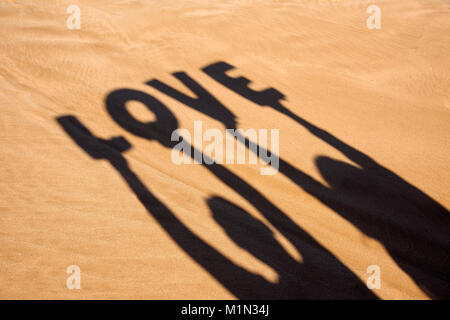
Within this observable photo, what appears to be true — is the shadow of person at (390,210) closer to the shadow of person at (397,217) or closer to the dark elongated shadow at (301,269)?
the shadow of person at (397,217)

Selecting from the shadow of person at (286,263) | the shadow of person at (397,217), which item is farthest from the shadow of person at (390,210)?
the shadow of person at (286,263)

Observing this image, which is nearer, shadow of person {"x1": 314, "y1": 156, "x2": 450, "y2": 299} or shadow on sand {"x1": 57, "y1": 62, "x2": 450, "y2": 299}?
shadow on sand {"x1": 57, "y1": 62, "x2": 450, "y2": 299}

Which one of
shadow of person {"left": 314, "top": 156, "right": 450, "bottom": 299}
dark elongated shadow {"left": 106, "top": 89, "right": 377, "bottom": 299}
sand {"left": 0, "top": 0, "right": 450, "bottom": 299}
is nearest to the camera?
dark elongated shadow {"left": 106, "top": 89, "right": 377, "bottom": 299}

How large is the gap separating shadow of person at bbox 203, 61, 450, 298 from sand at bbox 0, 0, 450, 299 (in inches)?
0.7

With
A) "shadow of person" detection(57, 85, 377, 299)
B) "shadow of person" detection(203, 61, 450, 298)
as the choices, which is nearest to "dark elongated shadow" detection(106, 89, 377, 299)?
"shadow of person" detection(57, 85, 377, 299)

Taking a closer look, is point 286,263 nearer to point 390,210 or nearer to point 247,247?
point 247,247

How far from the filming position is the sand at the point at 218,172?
2689mm

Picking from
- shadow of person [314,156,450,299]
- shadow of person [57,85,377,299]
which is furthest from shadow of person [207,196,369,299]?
shadow of person [314,156,450,299]

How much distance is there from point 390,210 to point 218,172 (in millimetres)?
1919

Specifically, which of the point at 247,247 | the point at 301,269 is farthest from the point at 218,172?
the point at 301,269

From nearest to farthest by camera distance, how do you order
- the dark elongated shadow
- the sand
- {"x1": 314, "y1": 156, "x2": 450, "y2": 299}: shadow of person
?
the dark elongated shadow, the sand, {"x1": 314, "y1": 156, "x2": 450, "y2": 299}: shadow of person

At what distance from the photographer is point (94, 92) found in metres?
4.73

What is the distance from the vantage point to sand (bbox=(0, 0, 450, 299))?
2.69 meters

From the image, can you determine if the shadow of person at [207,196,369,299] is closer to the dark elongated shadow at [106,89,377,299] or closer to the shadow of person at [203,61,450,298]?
the dark elongated shadow at [106,89,377,299]
